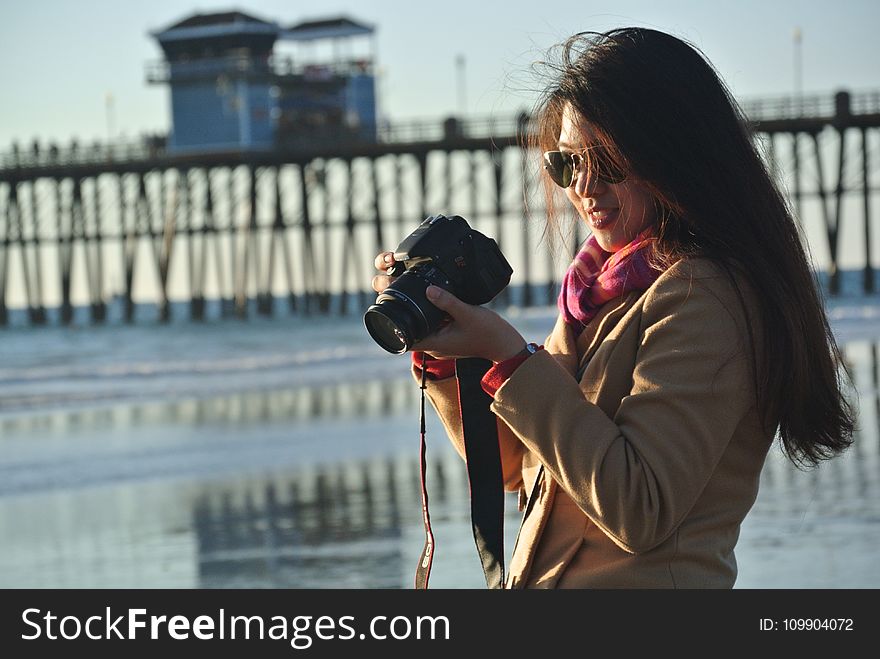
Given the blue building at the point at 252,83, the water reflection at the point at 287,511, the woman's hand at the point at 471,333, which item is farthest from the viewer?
the blue building at the point at 252,83

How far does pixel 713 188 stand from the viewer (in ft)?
5.51

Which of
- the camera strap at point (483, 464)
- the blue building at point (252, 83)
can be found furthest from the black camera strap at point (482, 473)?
the blue building at point (252, 83)

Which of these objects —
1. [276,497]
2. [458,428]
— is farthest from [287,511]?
[458,428]

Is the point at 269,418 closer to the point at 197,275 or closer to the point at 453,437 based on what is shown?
the point at 453,437

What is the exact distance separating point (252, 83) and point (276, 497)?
94.7 ft

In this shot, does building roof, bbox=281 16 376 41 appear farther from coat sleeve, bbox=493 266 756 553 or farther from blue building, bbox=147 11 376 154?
coat sleeve, bbox=493 266 756 553

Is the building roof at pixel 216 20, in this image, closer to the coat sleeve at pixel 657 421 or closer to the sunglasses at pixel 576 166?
the sunglasses at pixel 576 166

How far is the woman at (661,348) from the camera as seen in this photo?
5.32 ft

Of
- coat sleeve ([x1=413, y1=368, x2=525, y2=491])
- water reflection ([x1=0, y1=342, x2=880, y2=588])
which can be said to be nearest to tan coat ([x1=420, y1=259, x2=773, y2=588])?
coat sleeve ([x1=413, y1=368, x2=525, y2=491])

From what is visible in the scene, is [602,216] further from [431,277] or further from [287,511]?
[287,511]

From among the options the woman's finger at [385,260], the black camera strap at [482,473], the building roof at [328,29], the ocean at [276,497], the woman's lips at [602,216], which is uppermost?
the building roof at [328,29]

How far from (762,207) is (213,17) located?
3707cm

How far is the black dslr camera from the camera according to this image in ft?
5.71
